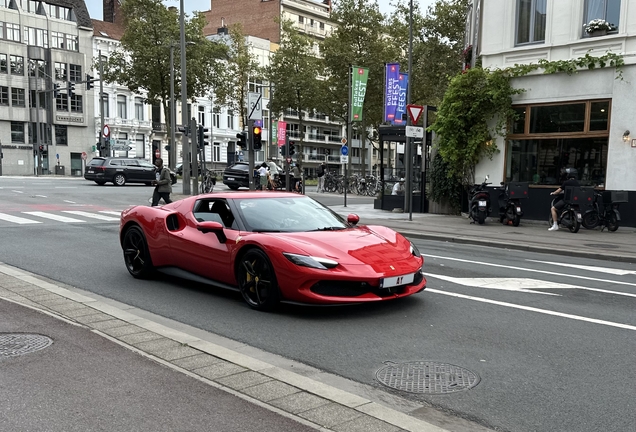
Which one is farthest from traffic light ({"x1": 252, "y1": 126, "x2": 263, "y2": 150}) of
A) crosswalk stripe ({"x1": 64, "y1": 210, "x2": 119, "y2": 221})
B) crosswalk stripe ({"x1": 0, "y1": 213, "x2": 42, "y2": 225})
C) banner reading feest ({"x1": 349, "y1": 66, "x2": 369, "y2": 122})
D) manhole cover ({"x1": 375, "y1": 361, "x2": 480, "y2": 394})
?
manhole cover ({"x1": 375, "y1": 361, "x2": 480, "y2": 394})

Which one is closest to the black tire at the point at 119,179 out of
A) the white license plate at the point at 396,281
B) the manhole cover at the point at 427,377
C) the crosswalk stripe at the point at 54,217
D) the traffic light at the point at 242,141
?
the traffic light at the point at 242,141

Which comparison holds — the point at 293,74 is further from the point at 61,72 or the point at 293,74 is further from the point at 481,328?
the point at 481,328

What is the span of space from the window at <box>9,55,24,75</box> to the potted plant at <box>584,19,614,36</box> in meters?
58.4

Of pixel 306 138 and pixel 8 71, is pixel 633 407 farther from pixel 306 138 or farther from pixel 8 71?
pixel 306 138

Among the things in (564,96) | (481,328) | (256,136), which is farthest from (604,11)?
(481,328)

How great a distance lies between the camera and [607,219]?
1574 centimetres

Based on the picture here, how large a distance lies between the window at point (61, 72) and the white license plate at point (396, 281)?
211 feet

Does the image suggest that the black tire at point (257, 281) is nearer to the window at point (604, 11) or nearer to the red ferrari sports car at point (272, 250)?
the red ferrari sports car at point (272, 250)

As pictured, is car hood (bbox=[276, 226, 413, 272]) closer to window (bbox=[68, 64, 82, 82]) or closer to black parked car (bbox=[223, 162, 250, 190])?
black parked car (bbox=[223, 162, 250, 190])

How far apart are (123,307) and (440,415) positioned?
4.11m

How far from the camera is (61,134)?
63.4 m

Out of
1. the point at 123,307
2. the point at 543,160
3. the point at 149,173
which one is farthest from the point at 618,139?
the point at 149,173

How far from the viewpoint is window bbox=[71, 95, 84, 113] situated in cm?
6366

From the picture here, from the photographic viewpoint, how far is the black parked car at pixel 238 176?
34.8 m
